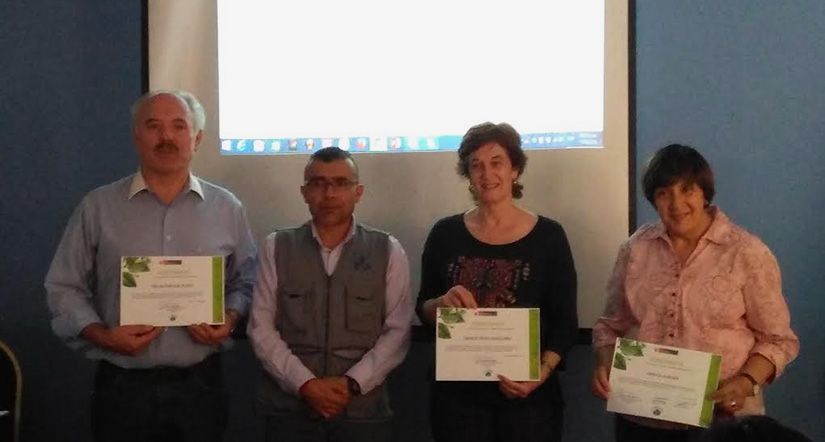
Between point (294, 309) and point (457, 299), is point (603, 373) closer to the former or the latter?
point (457, 299)

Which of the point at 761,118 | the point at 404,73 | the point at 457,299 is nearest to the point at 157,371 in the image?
the point at 457,299

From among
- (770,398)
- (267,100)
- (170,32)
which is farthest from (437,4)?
(770,398)

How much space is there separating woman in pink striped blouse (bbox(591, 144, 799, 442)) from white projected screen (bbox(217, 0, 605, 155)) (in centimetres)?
69

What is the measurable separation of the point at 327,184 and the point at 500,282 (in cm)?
56

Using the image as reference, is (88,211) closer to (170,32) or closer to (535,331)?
(170,32)

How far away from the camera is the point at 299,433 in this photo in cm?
227

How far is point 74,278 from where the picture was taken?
7.61ft

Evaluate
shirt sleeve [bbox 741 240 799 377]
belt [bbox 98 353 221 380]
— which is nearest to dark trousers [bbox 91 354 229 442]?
belt [bbox 98 353 221 380]

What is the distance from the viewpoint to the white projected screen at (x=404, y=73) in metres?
2.69

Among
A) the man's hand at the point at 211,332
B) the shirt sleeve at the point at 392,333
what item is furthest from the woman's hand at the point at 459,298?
the man's hand at the point at 211,332

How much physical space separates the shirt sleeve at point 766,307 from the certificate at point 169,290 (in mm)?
1401

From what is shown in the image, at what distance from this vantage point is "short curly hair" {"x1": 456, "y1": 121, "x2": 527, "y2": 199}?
7.58 feet

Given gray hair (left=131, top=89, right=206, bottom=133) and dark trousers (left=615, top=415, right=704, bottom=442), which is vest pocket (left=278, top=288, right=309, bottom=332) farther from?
dark trousers (left=615, top=415, right=704, bottom=442)

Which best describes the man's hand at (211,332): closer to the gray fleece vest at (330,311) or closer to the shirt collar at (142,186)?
the gray fleece vest at (330,311)
